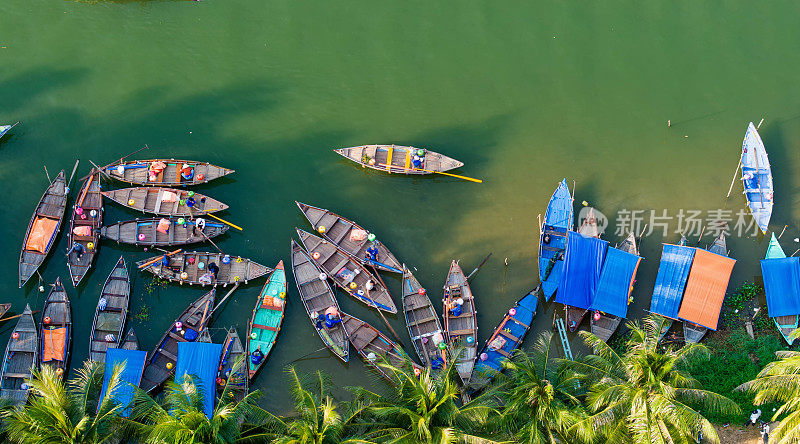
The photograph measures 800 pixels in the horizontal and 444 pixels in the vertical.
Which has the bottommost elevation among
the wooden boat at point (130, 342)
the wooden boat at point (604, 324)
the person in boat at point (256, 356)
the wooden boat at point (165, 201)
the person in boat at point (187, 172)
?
the person in boat at point (256, 356)

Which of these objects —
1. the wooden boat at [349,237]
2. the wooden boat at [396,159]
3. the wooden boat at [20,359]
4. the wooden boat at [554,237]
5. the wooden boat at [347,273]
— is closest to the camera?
the wooden boat at [20,359]

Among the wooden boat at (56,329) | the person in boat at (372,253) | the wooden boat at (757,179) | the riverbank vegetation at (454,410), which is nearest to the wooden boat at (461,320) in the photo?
the person in boat at (372,253)

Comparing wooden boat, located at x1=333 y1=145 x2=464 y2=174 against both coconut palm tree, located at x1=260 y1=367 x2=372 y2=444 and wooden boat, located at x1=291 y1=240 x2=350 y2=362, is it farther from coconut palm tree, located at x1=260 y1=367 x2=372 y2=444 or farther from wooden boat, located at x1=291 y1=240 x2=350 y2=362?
coconut palm tree, located at x1=260 y1=367 x2=372 y2=444

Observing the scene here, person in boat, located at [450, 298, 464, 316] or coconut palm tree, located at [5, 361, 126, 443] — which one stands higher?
person in boat, located at [450, 298, 464, 316]

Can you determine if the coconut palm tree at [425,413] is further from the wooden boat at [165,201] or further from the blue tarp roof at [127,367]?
the wooden boat at [165,201]

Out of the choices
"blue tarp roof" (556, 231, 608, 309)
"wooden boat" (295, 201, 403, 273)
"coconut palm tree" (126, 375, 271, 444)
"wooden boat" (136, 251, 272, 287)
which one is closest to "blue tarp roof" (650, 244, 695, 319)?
"blue tarp roof" (556, 231, 608, 309)

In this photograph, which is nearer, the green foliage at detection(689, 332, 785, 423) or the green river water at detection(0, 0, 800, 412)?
the green foliage at detection(689, 332, 785, 423)

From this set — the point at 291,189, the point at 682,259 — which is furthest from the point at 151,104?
the point at 682,259
